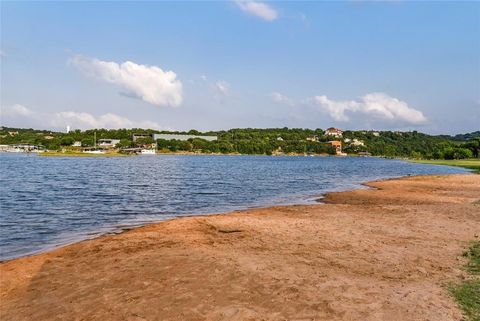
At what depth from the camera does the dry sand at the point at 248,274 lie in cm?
1004

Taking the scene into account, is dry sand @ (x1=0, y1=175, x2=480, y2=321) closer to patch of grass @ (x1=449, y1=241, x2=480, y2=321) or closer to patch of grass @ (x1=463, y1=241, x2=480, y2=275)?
patch of grass @ (x1=449, y1=241, x2=480, y2=321)

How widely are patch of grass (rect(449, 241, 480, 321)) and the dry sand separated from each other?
0.99 ft

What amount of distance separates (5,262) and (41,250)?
2156 mm

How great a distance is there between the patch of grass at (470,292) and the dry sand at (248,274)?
0.99 feet

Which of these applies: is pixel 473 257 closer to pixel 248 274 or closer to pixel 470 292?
pixel 470 292

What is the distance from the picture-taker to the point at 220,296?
1089cm

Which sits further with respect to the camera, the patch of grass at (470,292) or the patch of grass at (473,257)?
the patch of grass at (473,257)

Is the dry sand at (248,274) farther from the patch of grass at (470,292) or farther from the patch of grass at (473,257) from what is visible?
the patch of grass at (473,257)

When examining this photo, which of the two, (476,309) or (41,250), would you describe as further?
(41,250)

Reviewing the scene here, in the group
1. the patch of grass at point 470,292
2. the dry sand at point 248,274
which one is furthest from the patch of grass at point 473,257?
the dry sand at point 248,274

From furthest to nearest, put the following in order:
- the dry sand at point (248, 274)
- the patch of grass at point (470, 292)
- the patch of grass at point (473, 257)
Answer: the patch of grass at point (473, 257) < the dry sand at point (248, 274) < the patch of grass at point (470, 292)

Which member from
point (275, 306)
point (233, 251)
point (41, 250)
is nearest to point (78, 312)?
point (275, 306)

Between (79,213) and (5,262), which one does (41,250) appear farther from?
(79,213)

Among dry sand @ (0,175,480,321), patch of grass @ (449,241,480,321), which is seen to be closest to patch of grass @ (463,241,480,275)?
patch of grass @ (449,241,480,321)
